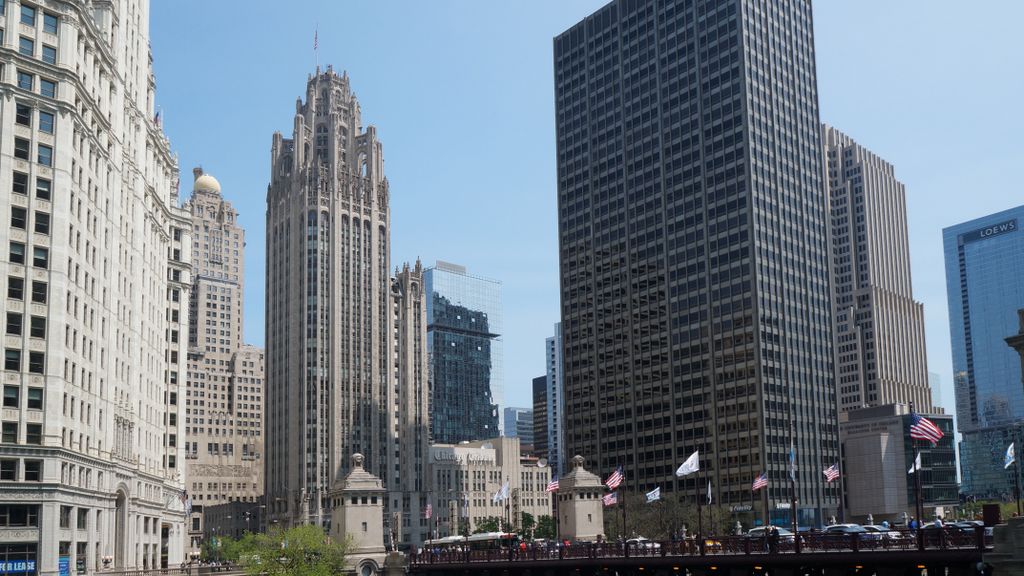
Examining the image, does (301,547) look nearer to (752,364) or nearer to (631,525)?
(631,525)

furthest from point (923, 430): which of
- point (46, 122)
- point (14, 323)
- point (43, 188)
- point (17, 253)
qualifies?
point (46, 122)

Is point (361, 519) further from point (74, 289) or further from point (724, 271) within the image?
point (724, 271)

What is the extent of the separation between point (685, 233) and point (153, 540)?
105092mm

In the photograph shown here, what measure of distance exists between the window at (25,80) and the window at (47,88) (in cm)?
69

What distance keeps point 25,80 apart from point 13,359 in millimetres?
20905

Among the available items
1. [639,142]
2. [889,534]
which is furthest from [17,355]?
[639,142]

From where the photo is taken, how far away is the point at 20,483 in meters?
76.1

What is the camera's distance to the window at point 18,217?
3132 inches

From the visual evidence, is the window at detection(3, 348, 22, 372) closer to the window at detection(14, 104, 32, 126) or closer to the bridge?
the window at detection(14, 104, 32, 126)

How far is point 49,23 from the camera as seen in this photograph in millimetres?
84812

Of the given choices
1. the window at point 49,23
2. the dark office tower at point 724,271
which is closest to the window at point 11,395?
the window at point 49,23

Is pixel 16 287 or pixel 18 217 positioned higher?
pixel 18 217

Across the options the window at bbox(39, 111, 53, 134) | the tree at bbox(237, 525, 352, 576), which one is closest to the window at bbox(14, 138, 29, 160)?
the window at bbox(39, 111, 53, 134)

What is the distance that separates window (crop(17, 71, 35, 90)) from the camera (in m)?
81.8
